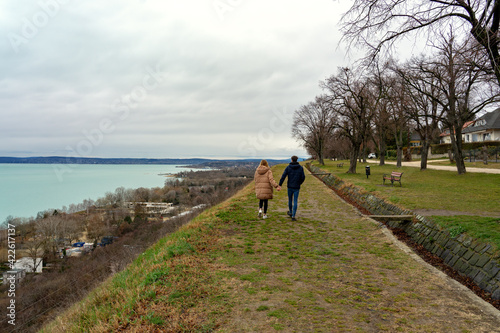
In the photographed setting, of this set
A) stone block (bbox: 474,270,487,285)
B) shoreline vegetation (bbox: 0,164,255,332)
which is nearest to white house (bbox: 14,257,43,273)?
shoreline vegetation (bbox: 0,164,255,332)

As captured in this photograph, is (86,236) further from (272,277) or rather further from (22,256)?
(272,277)

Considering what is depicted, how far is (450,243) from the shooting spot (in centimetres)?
650

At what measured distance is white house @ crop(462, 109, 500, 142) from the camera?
48.4 metres

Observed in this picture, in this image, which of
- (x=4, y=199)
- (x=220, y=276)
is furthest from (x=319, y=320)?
(x=4, y=199)

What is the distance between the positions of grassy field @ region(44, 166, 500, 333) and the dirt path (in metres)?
0.01

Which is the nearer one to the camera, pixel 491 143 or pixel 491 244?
pixel 491 244

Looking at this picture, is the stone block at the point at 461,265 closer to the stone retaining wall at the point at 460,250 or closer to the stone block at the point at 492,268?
the stone retaining wall at the point at 460,250

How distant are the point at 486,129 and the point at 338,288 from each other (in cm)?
6271

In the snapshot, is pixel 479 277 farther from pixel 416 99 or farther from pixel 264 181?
pixel 416 99

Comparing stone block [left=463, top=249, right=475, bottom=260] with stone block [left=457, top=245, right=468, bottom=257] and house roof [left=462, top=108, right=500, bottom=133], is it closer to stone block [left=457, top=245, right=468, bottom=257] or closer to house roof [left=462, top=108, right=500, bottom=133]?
stone block [left=457, top=245, right=468, bottom=257]

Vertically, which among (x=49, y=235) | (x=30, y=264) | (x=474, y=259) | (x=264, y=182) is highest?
(x=264, y=182)

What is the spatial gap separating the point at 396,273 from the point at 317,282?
5.31 ft

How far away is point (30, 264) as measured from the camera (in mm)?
19469

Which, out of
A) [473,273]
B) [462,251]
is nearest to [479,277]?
[473,273]
